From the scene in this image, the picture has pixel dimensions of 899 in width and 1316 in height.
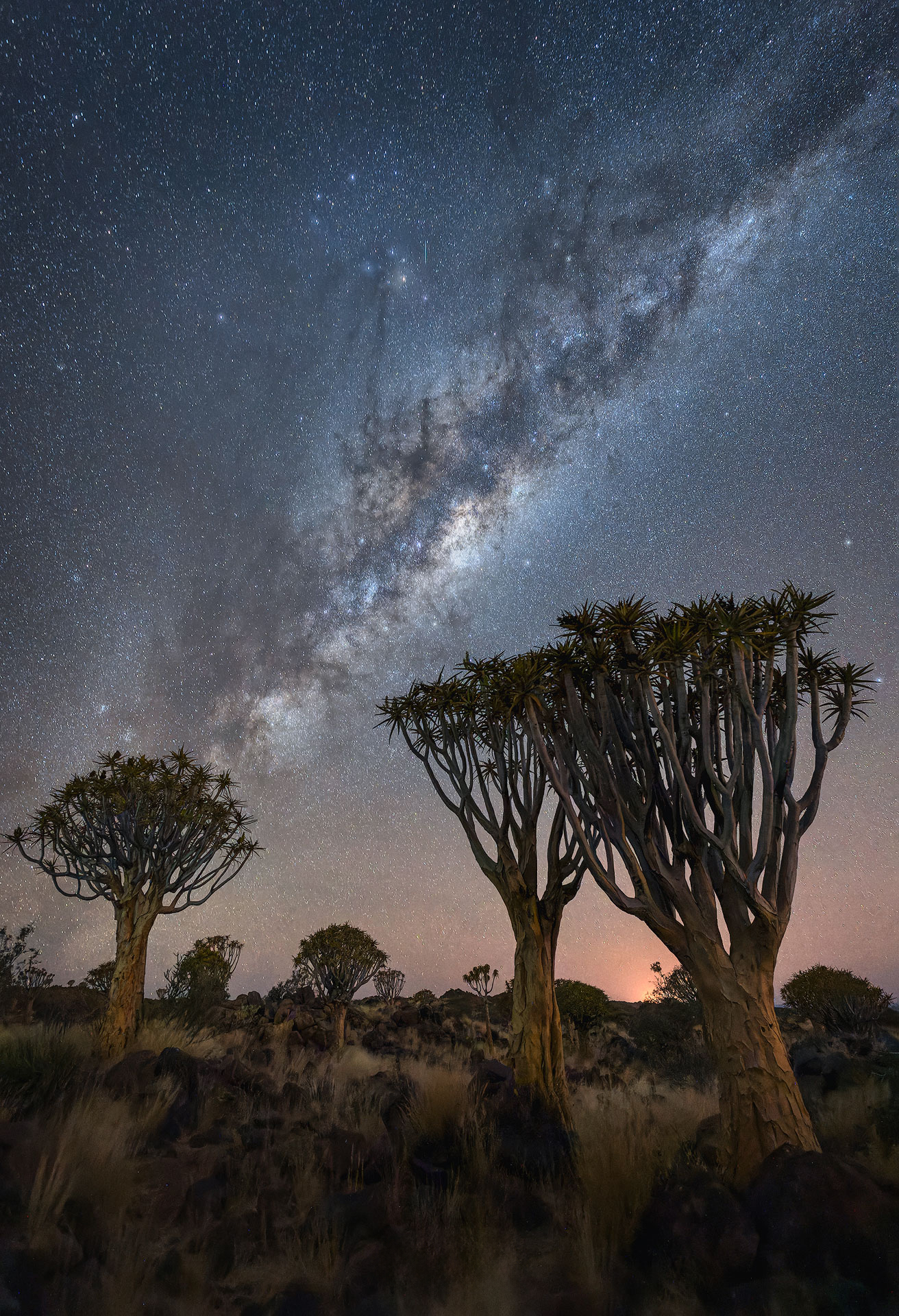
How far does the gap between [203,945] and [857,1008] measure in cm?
2364

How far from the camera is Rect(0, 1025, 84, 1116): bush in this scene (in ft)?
22.6

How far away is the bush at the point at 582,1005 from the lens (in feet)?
68.5

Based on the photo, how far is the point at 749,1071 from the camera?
546 cm

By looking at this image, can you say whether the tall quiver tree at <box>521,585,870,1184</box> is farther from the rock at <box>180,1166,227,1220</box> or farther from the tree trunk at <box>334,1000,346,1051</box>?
the tree trunk at <box>334,1000,346,1051</box>

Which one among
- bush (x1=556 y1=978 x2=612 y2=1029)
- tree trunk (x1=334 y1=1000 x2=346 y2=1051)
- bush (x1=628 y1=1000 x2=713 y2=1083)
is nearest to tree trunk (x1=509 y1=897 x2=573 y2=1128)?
bush (x1=628 y1=1000 x2=713 y2=1083)

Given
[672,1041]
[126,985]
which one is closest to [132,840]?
[126,985]

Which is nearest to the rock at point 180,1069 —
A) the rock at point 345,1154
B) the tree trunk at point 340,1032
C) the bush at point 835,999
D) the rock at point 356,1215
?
the rock at point 345,1154

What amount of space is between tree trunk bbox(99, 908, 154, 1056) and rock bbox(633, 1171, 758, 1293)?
10119 millimetres

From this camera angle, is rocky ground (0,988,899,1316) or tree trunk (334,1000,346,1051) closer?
rocky ground (0,988,899,1316)

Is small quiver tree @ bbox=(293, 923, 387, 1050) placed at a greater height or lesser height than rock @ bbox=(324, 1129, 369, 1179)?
greater

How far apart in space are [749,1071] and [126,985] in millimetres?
11221

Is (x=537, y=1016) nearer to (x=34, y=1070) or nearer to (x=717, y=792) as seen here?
(x=717, y=792)

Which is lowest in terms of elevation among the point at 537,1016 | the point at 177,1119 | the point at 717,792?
the point at 177,1119

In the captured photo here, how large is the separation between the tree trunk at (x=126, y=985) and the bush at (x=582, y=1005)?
13.3m
